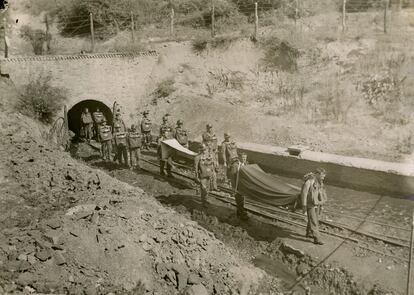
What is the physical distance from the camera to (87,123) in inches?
773

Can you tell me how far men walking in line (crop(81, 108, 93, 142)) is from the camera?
63.7ft

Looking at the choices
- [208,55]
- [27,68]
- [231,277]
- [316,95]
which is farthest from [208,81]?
[231,277]

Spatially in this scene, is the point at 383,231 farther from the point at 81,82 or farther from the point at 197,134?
the point at 81,82

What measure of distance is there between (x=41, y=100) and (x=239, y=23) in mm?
13218

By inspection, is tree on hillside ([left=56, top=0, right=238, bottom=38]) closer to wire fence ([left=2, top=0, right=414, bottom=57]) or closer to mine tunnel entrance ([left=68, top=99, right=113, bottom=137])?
wire fence ([left=2, top=0, right=414, bottom=57])

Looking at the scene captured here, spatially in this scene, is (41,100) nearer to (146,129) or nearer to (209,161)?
(146,129)

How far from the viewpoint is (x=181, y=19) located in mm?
27641

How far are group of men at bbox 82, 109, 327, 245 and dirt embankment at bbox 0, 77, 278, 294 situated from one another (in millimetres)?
1769

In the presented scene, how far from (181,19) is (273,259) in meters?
21.5

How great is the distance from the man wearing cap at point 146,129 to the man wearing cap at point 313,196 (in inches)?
388

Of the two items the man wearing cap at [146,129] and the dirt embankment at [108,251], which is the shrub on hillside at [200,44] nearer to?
the man wearing cap at [146,129]

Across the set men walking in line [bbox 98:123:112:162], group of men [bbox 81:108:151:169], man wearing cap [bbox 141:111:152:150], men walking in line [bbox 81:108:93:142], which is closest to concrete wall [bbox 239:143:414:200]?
group of men [bbox 81:108:151:169]

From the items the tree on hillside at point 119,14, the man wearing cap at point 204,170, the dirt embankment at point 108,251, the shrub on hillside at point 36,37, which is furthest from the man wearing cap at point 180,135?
the tree on hillside at point 119,14

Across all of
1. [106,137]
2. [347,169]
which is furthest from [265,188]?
[106,137]
